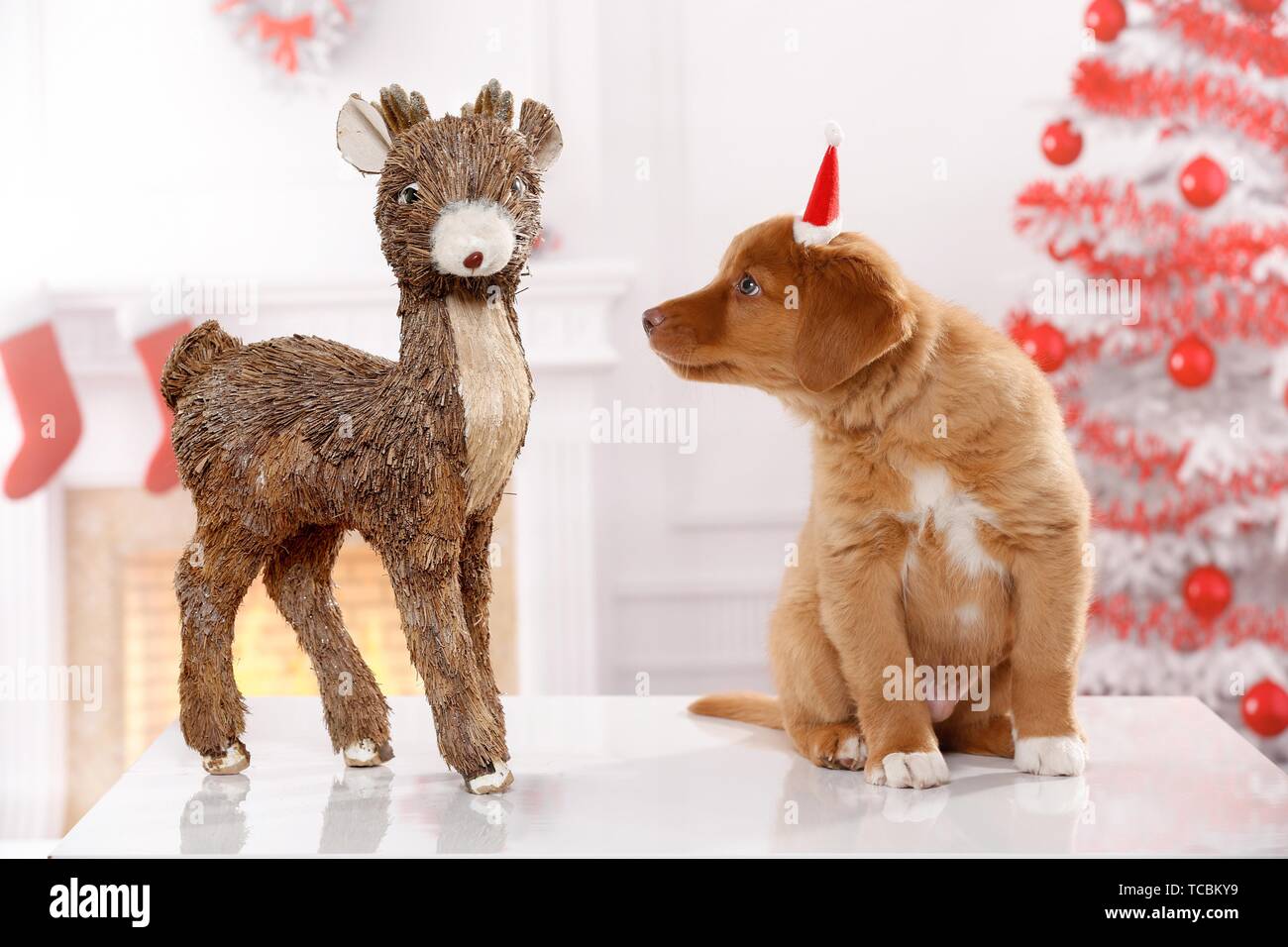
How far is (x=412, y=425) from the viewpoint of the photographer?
3.93 feet

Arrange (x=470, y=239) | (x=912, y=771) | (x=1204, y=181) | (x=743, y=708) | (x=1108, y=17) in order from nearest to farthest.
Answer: (x=470, y=239), (x=912, y=771), (x=743, y=708), (x=1204, y=181), (x=1108, y=17)

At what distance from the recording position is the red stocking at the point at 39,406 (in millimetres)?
2650

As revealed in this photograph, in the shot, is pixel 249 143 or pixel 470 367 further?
pixel 249 143

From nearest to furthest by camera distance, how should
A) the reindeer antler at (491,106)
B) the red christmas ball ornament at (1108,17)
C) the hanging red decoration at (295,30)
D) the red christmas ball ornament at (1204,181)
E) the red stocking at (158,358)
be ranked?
the reindeer antler at (491,106) < the red christmas ball ornament at (1204,181) < the red christmas ball ornament at (1108,17) < the red stocking at (158,358) < the hanging red decoration at (295,30)

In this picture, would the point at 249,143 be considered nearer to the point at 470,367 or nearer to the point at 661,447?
the point at 661,447

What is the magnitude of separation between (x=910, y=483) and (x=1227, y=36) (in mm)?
1603

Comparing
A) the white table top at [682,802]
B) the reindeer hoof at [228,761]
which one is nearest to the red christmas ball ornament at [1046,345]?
the white table top at [682,802]

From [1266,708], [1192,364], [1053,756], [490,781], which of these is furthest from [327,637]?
[1266,708]

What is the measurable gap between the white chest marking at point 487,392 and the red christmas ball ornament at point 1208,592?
1652mm

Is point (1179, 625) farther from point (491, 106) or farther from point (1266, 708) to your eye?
point (491, 106)

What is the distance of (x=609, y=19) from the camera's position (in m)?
Answer: 2.71

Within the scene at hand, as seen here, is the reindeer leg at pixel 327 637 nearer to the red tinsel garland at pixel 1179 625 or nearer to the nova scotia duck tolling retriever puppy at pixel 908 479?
the nova scotia duck tolling retriever puppy at pixel 908 479
